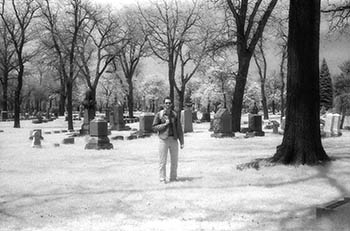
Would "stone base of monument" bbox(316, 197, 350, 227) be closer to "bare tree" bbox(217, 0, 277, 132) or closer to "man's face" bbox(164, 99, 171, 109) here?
"man's face" bbox(164, 99, 171, 109)

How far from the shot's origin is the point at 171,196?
664cm

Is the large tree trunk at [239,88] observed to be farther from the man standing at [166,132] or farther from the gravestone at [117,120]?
the man standing at [166,132]

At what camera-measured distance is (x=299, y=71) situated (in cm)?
871

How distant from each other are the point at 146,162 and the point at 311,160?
447 cm

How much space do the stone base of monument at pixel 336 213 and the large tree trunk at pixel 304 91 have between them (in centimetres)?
379

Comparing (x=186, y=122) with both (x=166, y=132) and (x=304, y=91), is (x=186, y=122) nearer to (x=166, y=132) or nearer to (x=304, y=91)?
(x=304, y=91)

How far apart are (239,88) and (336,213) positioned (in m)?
17.6

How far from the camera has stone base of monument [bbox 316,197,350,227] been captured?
4547mm

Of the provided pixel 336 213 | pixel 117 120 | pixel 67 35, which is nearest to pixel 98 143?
pixel 336 213

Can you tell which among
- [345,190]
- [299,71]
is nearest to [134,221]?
[345,190]

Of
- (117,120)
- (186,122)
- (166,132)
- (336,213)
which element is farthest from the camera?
(117,120)

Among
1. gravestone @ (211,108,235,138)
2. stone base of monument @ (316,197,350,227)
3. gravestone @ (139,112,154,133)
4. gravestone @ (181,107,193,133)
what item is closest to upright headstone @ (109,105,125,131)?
gravestone @ (181,107,193,133)

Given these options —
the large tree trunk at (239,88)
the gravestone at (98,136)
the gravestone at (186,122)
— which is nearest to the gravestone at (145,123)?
the gravestone at (186,122)

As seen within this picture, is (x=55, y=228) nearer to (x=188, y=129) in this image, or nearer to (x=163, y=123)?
(x=163, y=123)
